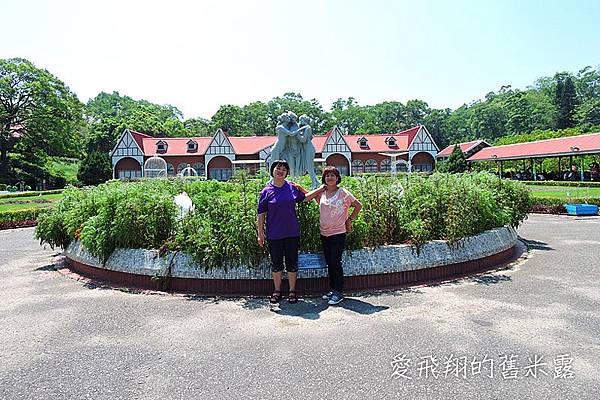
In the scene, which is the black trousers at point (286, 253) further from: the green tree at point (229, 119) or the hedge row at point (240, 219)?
the green tree at point (229, 119)

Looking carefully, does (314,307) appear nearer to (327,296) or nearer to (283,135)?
(327,296)

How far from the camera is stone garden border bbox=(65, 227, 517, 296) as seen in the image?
541 cm

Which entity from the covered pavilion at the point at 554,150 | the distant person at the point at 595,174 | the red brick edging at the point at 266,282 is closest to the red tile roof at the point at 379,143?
the covered pavilion at the point at 554,150

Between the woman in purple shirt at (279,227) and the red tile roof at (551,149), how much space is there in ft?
93.2

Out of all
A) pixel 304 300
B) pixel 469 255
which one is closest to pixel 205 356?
pixel 304 300

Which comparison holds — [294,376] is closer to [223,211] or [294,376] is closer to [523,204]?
[223,211]

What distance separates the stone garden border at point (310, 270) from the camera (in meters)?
5.41

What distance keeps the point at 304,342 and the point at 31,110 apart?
4144 centimetres

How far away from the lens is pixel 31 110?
37.3m

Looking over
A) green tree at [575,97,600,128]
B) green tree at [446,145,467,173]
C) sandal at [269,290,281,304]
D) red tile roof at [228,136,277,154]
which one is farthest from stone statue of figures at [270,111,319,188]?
green tree at [575,97,600,128]

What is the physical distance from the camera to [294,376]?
3.30 m

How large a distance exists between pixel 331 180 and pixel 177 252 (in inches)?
87.5

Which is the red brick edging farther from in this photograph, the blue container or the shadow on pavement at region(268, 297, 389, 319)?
the blue container

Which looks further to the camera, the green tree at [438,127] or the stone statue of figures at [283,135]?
the green tree at [438,127]
